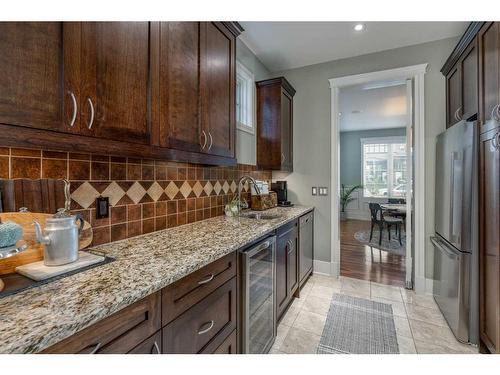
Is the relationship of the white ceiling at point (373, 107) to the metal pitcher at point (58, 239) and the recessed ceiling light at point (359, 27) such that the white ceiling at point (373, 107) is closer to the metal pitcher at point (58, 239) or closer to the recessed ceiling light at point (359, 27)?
the recessed ceiling light at point (359, 27)

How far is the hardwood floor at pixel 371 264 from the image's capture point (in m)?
2.94

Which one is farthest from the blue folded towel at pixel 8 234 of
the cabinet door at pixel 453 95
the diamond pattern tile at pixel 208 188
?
the cabinet door at pixel 453 95

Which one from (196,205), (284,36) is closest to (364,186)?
(284,36)

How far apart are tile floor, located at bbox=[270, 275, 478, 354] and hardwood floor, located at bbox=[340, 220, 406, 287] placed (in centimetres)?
19

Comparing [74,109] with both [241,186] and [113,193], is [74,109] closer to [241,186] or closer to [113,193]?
[113,193]

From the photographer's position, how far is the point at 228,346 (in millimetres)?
1242

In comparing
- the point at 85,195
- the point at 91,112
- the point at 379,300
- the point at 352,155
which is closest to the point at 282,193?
the point at 379,300

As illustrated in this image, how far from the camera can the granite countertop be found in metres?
0.56

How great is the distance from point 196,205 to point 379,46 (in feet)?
8.76

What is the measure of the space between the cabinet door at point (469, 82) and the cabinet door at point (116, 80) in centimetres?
236

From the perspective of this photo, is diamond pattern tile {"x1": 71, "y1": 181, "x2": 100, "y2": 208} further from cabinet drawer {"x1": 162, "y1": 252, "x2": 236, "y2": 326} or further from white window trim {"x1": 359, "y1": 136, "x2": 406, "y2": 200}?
white window trim {"x1": 359, "y1": 136, "x2": 406, "y2": 200}

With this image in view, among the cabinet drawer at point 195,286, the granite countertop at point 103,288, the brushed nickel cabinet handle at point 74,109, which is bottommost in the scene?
the cabinet drawer at point 195,286
